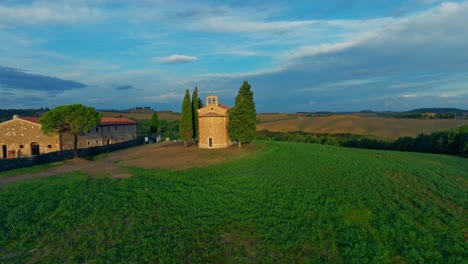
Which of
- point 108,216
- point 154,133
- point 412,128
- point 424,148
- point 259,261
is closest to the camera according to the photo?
point 259,261

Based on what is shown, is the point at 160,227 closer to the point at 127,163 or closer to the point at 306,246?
the point at 306,246

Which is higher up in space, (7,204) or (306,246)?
(7,204)

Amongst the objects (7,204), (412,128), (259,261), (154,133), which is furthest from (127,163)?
(412,128)

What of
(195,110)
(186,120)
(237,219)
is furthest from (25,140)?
(237,219)

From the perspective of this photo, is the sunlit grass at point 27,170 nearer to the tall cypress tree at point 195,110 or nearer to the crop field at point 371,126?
the tall cypress tree at point 195,110

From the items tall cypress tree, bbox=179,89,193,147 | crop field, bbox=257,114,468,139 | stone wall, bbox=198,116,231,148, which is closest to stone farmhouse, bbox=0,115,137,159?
tall cypress tree, bbox=179,89,193,147

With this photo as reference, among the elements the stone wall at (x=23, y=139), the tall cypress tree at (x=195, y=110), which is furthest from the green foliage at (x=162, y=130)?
the stone wall at (x=23, y=139)
